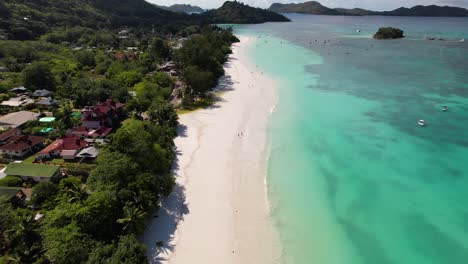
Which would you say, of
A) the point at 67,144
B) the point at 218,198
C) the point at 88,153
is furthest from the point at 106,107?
the point at 218,198

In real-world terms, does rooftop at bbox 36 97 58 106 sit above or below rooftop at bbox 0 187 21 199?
above

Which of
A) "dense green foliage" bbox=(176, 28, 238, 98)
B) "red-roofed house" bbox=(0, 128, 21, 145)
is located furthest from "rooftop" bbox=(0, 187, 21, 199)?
"dense green foliage" bbox=(176, 28, 238, 98)

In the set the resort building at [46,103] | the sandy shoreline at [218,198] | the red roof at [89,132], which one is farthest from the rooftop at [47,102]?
the sandy shoreline at [218,198]

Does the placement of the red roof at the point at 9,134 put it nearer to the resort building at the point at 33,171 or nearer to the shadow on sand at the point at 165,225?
the resort building at the point at 33,171

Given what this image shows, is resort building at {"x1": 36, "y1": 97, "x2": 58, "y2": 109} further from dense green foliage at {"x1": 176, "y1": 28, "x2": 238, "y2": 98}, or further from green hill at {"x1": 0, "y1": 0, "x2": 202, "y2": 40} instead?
green hill at {"x1": 0, "y1": 0, "x2": 202, "y2": 40}

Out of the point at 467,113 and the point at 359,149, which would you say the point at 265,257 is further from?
the point at 467,113
